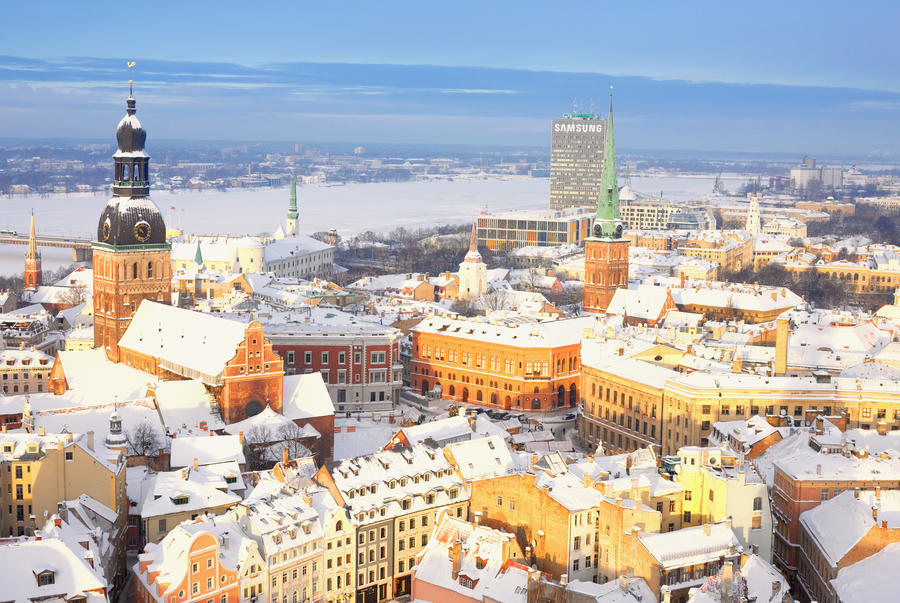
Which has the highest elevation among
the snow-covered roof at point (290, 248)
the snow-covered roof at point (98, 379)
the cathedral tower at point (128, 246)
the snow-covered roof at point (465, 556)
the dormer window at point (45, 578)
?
the cathedral tower at point (128, 246)

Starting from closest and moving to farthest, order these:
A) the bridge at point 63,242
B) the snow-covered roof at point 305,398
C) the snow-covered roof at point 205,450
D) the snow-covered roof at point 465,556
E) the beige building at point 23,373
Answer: the snow-covered roof at point 465,556 < the snow-covered roof at point 205,450 < the snow-covered roof at point 305,398 < the beige building at point 23,373 < the bridge at point 63,242

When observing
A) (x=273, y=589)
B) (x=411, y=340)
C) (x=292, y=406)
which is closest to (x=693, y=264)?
(x=411, y=340)

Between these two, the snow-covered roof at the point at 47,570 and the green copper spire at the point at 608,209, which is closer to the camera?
the snow-covered roof at the point at 47,570

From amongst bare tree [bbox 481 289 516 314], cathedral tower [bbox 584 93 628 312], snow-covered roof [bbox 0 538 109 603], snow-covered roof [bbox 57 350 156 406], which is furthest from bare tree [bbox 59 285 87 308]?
snow-covered roof [bbox 0 538 109 603]

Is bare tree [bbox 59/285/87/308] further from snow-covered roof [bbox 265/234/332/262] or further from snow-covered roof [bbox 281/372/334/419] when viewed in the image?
snow-covered roof [bbox 281/372/334/419]

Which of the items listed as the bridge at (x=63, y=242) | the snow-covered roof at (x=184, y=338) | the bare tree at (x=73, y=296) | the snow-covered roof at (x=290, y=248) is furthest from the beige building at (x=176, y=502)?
the bridge at (x=63, y=242)

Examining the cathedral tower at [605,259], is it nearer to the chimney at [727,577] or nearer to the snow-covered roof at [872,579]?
the snow-covered roof at [872,579]

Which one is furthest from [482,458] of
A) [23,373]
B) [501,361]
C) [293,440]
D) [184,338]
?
[23,373]
